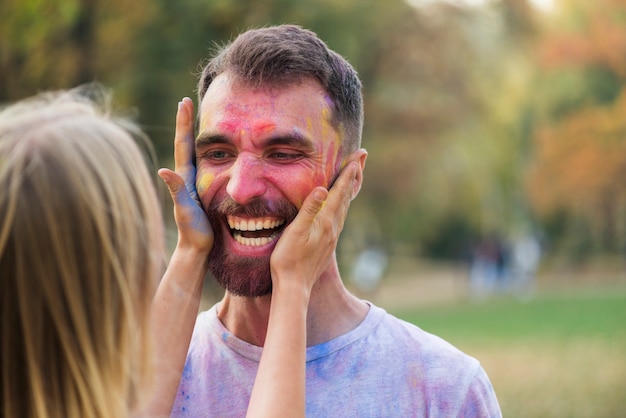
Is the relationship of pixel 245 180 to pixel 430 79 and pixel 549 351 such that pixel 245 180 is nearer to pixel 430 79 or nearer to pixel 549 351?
pixel 549 351

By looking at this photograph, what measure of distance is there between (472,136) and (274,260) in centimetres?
3960

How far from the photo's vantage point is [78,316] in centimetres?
201

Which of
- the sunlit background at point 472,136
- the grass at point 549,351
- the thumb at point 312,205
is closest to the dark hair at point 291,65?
the thumb at point 312,205

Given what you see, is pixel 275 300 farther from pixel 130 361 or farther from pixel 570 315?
pixel 570 315

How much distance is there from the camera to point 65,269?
6.55 ft

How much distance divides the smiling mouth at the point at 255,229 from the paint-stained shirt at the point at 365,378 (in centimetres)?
36

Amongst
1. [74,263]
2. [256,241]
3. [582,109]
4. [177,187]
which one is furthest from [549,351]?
[582,109]

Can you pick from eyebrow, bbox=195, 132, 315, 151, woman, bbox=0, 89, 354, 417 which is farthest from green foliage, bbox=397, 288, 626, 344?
woman, bbox=0, 89, 354, 417

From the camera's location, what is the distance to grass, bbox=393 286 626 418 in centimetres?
1155

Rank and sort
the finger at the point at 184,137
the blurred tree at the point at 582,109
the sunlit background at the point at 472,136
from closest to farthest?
the finger at the point at 184,137, the sunlit background at the point at 472,136, the blurred tree at the point at 582,109

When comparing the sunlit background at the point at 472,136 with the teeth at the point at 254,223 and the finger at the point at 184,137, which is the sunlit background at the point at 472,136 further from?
the finger at the point at 184,137

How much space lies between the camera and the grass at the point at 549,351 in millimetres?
11547

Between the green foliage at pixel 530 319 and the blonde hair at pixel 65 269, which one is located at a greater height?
the green foliage at pixel 530 319

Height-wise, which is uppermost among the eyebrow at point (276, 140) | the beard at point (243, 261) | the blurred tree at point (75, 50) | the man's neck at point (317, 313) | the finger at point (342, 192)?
the blurred tree at point (75, 50)
